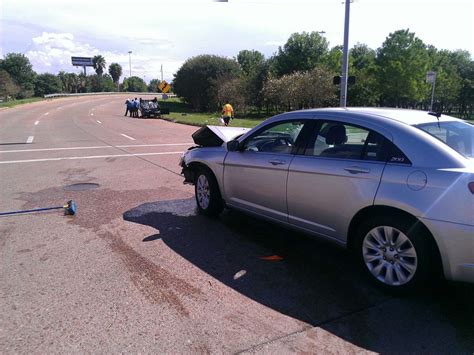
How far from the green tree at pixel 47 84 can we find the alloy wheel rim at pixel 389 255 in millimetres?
125129

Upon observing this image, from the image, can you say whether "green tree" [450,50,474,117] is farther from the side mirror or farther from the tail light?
the tail light

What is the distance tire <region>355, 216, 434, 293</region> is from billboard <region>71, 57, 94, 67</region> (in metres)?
148

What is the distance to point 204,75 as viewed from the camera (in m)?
47.5

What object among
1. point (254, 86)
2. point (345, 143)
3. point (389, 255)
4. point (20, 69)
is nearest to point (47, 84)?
point (20, 69)

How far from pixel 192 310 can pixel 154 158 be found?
9.07 m

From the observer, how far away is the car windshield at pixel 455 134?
12.2ft

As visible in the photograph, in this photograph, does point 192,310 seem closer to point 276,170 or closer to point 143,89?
point 276,170

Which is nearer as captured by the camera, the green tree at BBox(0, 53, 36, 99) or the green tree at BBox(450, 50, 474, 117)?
the green tree at BBox(450, 50, 474, 117)

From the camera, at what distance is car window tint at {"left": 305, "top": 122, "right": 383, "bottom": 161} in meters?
3.99

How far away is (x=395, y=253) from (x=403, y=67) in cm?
4902

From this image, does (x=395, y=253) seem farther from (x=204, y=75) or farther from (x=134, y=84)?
(x=134, y=84)

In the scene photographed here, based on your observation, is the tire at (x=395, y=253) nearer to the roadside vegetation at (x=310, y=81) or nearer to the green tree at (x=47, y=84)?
the roadside vegetation at (x=310, y=81)

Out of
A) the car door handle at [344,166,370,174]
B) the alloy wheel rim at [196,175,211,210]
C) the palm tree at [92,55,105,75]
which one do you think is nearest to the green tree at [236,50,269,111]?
the alloy wheel rim at [196,175,211,210]

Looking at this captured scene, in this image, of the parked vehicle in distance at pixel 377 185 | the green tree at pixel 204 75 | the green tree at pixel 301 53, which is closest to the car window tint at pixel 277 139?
the parked vehicle in distance at pixel 377 185
